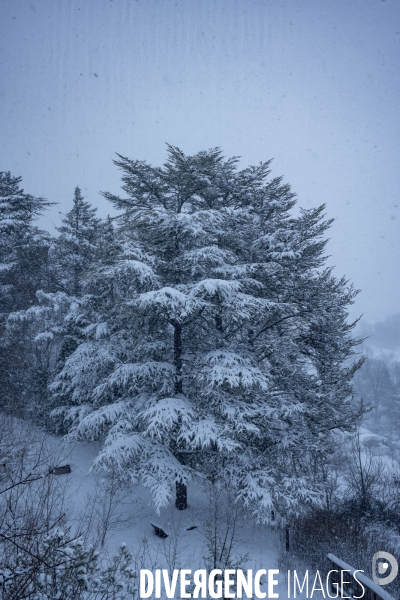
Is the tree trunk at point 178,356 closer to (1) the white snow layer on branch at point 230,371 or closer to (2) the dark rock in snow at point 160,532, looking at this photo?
(1) the white snow layer on branch at point 230,371

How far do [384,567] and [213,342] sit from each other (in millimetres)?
7624

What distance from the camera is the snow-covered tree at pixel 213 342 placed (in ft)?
28.7

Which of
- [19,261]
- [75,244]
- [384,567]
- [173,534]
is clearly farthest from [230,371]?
[19,261]

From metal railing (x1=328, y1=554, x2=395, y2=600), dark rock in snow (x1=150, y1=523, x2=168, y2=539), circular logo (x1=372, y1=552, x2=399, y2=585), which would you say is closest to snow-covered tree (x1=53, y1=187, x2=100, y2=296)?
dark rock in snow (x1=150, y1=523, x2=168, y2=539)

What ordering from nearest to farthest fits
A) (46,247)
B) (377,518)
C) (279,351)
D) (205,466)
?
(205,466)
(279,351)
(377,518)
(46,247)

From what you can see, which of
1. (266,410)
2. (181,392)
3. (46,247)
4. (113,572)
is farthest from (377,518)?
(46,247)

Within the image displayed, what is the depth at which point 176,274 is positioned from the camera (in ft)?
34.0

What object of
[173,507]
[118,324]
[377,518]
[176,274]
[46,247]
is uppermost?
[46,247]

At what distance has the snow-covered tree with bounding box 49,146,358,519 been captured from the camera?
8.73m

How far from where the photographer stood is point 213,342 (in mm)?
11031

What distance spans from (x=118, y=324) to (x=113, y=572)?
9.02 metres

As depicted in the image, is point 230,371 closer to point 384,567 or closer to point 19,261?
point 384,567

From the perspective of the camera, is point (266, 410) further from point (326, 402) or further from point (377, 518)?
point (377, 518)

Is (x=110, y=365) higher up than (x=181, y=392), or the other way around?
(x=110, y=365)
